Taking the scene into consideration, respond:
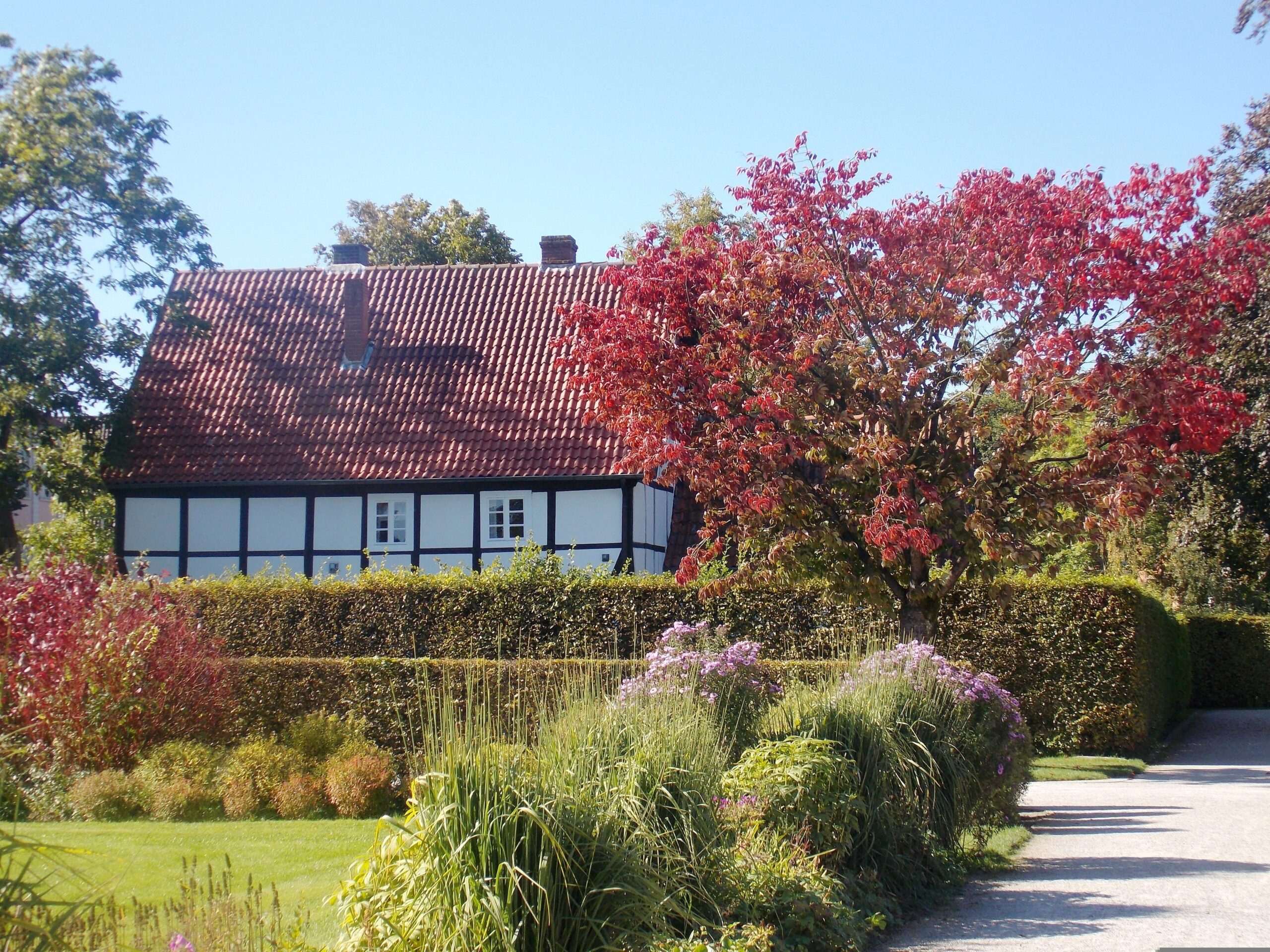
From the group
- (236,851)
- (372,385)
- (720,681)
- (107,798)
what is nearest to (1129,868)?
(720,681)

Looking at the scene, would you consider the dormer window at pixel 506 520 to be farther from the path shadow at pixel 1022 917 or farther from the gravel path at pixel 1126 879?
the path shadow at pixel 1022 917

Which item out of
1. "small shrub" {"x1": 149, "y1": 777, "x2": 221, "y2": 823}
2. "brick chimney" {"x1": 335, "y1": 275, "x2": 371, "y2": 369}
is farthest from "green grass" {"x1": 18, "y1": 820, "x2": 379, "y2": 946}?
"brick chimney" {"x1": 335, "y1": 275, "x2": 371, "y2": 369}

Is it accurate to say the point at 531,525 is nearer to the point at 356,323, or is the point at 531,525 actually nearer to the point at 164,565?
the point at 356,323

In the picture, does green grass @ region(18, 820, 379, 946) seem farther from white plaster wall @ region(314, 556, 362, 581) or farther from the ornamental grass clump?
white plaster wall @ region(314, 556, 362, 581)

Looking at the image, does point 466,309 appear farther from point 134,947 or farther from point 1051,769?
point 134,947

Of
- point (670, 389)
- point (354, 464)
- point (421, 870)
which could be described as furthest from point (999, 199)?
point (354, 464)

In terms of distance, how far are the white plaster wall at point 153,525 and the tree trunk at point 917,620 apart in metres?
16.1

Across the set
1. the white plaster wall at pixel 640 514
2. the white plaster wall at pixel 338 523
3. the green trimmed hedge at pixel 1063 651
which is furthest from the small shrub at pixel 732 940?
the white plaster wall at pixel 338 523

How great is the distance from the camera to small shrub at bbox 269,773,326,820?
37.1 ft

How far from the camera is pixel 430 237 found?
41.9 metres

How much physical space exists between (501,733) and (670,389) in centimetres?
877

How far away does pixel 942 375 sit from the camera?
13.6 m

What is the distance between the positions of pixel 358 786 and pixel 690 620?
6817mm

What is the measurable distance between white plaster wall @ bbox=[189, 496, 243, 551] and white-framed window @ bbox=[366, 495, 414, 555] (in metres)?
2.73
